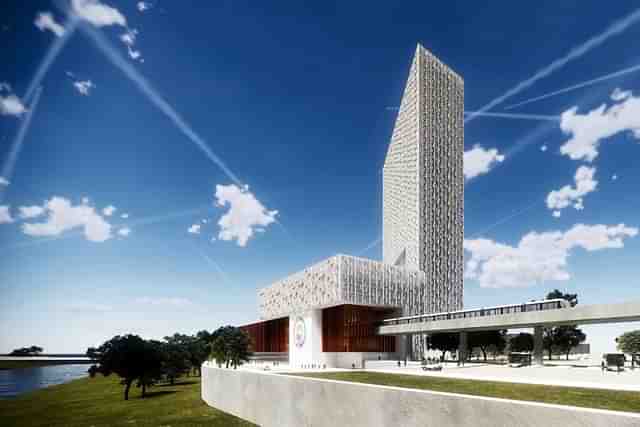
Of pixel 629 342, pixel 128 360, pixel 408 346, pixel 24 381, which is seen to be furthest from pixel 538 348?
pixel 24 381

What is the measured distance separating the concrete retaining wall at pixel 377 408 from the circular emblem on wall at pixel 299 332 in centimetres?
4618

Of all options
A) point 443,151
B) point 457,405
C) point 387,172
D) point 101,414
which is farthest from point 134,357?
point 387,172

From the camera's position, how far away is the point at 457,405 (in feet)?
25.8

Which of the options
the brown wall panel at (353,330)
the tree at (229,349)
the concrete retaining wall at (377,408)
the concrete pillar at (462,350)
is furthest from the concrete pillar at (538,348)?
the concrete retaining wall at (377,408)

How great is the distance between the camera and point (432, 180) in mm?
77562

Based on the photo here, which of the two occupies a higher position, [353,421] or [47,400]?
[353,421]

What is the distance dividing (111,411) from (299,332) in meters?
32.4

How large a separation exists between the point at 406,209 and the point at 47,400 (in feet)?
202

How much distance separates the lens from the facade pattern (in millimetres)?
57469

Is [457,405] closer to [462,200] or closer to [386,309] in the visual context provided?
[386,309]

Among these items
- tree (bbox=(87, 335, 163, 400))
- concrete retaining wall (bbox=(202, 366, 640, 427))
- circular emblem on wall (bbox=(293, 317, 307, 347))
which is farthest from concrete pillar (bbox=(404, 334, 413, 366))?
concrete retaining wall (bbox=(202, 366, 640, 427))

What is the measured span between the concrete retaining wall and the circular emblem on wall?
46181mm

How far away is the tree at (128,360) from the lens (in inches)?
1815

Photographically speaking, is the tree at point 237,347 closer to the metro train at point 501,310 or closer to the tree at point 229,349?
the tree at point 229,349
